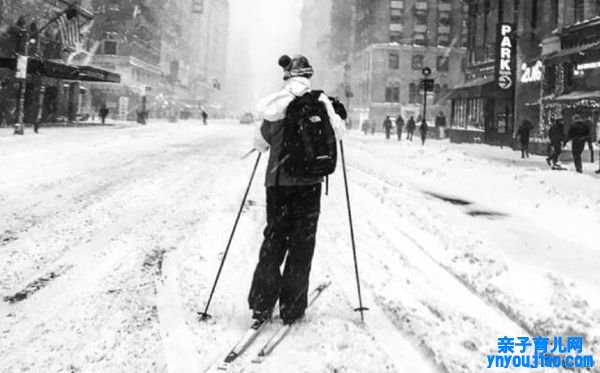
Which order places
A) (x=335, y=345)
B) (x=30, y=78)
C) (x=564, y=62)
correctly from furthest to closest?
(x=30, y=78) < (x=564, y=62) < (x=335, y=345)

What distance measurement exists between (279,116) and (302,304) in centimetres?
145

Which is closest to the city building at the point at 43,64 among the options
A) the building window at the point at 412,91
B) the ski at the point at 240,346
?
the ski at the point at 240,346

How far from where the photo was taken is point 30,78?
1389 inches

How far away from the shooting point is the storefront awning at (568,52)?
22769mm

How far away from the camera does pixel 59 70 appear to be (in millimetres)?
33031

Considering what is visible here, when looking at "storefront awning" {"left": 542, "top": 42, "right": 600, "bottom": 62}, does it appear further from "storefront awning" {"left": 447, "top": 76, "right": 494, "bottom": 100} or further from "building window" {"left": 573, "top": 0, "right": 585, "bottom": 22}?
"storefront awning" {"left": 447, "top": 76, "right": 494, "bottom": 100}

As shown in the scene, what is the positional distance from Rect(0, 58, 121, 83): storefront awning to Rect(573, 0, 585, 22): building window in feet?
95.5

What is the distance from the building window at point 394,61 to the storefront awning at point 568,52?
4642cm

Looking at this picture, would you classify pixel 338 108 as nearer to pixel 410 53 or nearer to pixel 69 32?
pixel 69 32

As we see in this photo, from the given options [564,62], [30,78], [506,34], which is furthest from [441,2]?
[30,78]

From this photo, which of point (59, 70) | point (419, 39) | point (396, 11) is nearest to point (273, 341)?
point (59, 70)

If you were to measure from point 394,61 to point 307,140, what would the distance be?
2810 inches

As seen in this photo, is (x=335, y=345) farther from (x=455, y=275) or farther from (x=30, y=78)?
(x=30, y=78)

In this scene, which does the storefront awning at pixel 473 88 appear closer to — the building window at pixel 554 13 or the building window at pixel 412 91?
the building window at pixel 554 13
